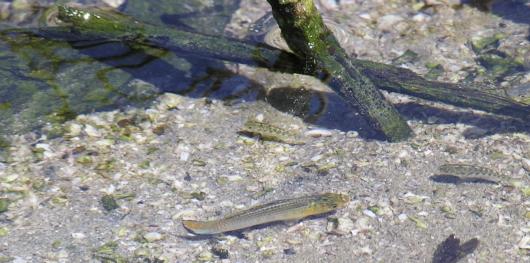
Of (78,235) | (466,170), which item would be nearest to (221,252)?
(78,235)

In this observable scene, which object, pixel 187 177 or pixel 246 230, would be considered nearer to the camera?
pixel 246 230

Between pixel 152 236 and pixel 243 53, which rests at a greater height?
pixel 243 53

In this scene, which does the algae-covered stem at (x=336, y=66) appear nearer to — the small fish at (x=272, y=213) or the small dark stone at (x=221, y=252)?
the small fish at (x=272, y=213)

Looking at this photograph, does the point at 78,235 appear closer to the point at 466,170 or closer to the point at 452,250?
the point at 452,250

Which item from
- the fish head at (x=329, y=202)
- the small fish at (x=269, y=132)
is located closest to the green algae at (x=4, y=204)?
the small fish at (x=269, y=132)

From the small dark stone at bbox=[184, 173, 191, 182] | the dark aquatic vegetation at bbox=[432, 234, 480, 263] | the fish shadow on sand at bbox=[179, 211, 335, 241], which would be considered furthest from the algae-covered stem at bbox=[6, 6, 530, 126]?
the fish shadow on sand at bbox=[179, 211, 335, 241]

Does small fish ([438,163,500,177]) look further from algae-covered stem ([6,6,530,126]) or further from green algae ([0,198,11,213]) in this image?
green algae ([0,198,11,213])

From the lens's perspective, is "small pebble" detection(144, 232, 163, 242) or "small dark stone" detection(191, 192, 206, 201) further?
"small dark stone" detection(191, 192, 206, 201)
